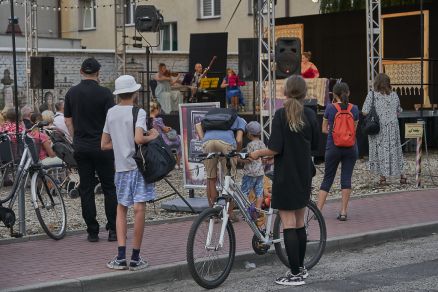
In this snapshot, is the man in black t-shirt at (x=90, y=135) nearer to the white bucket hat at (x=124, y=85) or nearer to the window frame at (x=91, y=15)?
the white bucket hat at (x=124, y=85)

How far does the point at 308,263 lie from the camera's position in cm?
873

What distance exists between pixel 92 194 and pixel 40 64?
1255 cm

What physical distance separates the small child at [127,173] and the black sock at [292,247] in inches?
52.5

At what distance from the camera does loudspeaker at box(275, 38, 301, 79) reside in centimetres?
1374

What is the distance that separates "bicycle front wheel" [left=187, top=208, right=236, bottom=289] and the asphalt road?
141 millimetres

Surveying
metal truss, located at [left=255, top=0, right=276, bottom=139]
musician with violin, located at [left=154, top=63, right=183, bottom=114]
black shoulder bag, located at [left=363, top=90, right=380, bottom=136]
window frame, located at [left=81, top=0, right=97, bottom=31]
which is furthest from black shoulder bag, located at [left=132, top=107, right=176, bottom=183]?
window frame, located at [left=81, top=0, right=97, bottom=31]

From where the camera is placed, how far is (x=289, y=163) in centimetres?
775


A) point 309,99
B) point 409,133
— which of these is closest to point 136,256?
point 409,133

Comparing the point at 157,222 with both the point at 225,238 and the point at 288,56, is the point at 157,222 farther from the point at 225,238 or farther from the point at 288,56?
the point at 288,56

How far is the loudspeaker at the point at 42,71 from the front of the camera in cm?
2183

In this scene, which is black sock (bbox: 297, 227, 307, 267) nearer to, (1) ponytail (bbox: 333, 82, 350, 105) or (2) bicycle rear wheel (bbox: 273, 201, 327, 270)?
(2) bicycle rear wheel (bbox: 273, 201, 327, 270)

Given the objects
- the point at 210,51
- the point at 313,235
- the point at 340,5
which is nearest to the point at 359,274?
the point at 313,235

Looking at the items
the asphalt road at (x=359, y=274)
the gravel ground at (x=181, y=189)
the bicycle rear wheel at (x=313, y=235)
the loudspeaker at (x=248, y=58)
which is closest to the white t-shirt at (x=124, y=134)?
the asphalt road at (x=359, y=274)

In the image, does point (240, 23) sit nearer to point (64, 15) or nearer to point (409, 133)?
point (64, 15)
